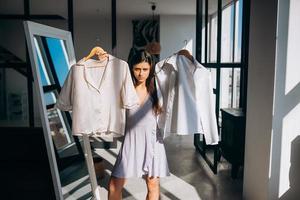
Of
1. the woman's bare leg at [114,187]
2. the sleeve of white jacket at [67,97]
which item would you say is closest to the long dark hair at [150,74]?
the sleeve of white jacket at [67,97]

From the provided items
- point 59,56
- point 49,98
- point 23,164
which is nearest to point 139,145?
point 49,98

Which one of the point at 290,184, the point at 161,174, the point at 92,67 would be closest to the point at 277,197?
the point at 290,184

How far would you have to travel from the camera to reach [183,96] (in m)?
2.02

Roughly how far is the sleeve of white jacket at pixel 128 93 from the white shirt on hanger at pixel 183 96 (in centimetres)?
20

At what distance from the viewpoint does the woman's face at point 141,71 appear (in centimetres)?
202

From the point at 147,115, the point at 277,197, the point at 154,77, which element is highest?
the point at 154,77

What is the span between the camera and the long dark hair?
6.65 feet

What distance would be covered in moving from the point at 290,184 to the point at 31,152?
2.09 meters

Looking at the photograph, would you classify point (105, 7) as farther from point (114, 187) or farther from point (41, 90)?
point (114, 187)

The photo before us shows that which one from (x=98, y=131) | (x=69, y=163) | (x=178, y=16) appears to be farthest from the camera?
(x=178, y=16)

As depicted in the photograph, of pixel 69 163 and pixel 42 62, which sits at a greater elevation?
pixel 42 62

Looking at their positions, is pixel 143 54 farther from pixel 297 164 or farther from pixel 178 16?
pixel 178 16

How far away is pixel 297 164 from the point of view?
96.5 inches

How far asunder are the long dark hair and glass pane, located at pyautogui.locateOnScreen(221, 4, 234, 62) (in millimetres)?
3823
